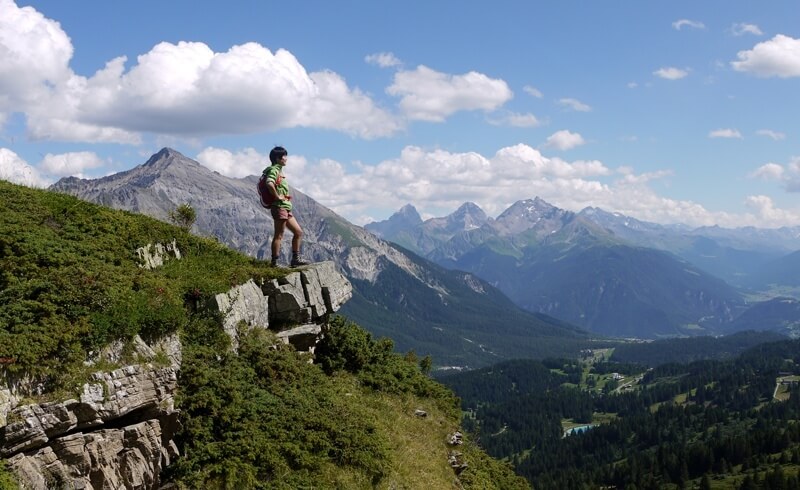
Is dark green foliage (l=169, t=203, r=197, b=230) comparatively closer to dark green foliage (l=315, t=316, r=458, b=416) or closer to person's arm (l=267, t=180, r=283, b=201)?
person's arm (l=267, t=180, r=283, b=201)

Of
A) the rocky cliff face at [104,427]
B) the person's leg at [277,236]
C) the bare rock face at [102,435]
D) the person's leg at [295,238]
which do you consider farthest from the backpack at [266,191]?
the bare rock face at [102,435]

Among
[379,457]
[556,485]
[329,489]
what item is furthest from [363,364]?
[556,485]

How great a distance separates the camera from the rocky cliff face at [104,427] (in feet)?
40.4

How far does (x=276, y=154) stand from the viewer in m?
23.5

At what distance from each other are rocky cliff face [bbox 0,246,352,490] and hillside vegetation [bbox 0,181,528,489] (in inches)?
14.8

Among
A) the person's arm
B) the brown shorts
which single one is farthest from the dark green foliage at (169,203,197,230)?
the person's arm

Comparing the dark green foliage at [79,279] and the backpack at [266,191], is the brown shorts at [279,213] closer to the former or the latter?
the backpack at [266,191]

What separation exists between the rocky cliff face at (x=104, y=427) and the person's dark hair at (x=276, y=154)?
9139 mm

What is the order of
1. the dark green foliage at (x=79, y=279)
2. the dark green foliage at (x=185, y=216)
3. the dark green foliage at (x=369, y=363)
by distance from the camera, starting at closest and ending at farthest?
the dark green foliage at (x=79, y=279) < the dark green foliage at (x=369, y=363) < the dark green foliage at (x=185, y=216)

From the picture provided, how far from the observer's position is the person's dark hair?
23.5m

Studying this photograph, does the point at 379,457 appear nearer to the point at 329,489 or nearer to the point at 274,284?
the point at 329,489

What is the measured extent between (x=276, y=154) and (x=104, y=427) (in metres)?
12.6

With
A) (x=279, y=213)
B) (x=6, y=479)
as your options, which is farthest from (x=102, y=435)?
(x=279, y=213)

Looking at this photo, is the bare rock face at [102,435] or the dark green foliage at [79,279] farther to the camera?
Answer: the dark green foliage at [79,279]
